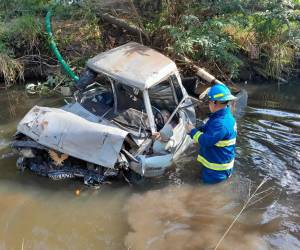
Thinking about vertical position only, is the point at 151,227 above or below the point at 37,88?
above

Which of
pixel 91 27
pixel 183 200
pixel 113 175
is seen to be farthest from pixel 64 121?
pixel 91 27

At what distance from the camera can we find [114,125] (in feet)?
20.9

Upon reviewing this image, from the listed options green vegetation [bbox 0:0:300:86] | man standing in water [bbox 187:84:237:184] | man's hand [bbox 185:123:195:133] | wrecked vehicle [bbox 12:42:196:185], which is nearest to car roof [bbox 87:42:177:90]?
wrecked vehicle [bbox 12:42:196:185]

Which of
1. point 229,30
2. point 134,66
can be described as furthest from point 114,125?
point 229,30

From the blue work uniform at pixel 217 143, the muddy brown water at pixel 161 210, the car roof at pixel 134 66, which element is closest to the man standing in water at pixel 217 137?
the blue work uniform at pixel 217 143

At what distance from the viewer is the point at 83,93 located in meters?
7.06

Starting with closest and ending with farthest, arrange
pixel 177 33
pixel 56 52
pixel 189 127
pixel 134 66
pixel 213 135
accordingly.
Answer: pixel 213 135 → pixel 189 127 → pixel 134 66 → pixel 177 33 → pixel 56 52

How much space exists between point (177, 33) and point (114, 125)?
3457 mm

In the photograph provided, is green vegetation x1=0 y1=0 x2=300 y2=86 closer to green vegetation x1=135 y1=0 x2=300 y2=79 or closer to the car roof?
green vegetation x1=135 y1=0 x2=300 y2=79

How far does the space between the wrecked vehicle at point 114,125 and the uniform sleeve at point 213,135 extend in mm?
695

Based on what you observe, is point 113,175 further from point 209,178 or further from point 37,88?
point 37,88

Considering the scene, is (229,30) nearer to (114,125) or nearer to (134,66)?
(134,66)

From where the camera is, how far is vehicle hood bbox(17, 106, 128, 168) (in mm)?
5805

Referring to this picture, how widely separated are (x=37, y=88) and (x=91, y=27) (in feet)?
6.38
